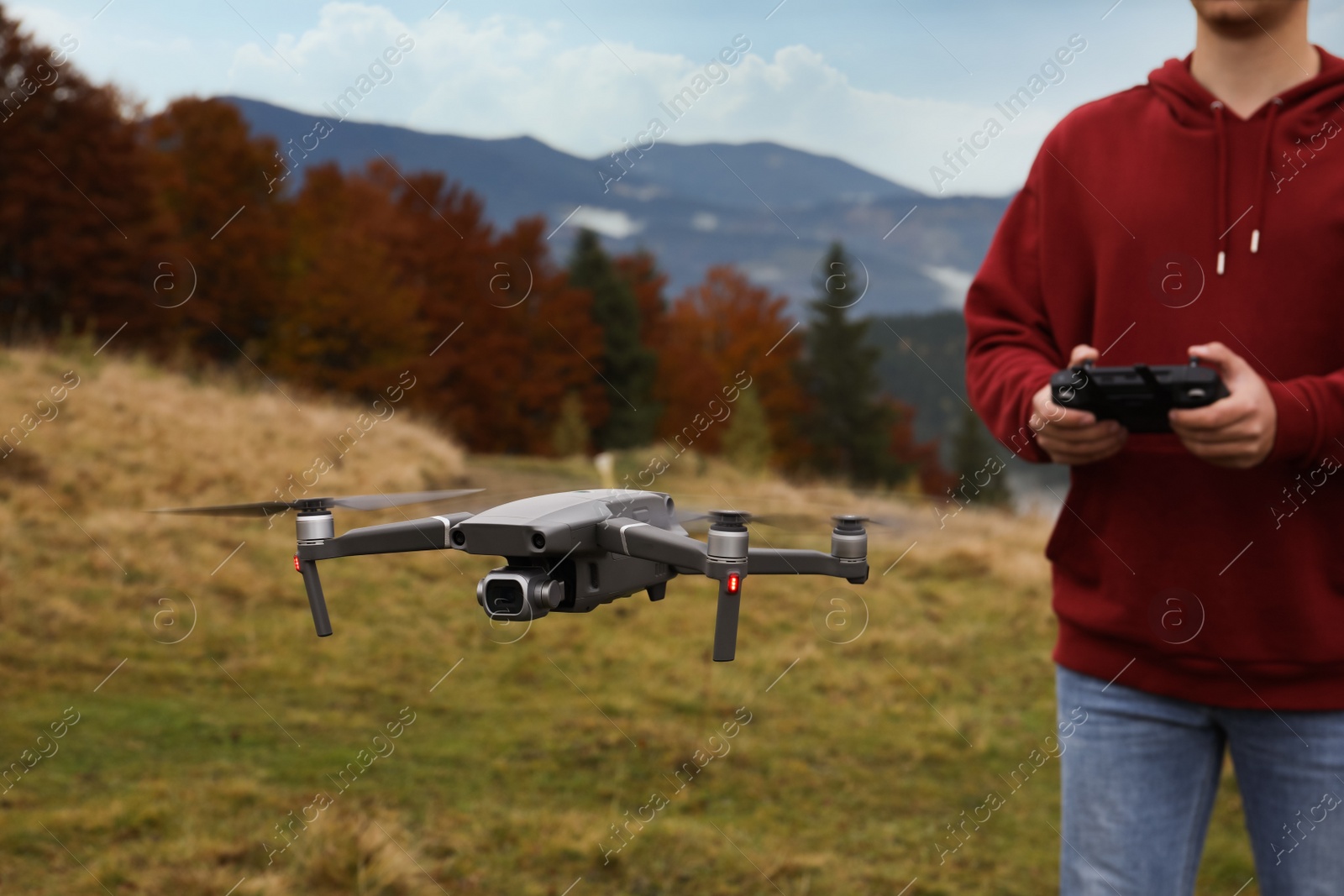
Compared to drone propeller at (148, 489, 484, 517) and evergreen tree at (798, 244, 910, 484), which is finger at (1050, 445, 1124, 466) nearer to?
drone propeller at (148, 489, 484, 517)

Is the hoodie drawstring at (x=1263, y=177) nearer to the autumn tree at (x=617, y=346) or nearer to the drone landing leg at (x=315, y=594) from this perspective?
the drone landing leg at (x=315, y=594)

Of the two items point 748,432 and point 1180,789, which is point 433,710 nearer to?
point 1180,789

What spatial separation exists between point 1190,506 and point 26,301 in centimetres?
2688

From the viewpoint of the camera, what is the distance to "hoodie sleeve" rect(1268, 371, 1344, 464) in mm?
1872

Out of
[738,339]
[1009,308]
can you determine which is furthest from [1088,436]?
[738,339]

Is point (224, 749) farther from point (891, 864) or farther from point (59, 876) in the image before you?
point (891, 864)

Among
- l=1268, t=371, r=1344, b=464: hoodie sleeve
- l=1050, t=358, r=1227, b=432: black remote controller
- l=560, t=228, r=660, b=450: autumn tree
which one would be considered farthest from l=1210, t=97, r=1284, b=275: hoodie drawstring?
l=560, t=228, r=660, b=450: autumn tree

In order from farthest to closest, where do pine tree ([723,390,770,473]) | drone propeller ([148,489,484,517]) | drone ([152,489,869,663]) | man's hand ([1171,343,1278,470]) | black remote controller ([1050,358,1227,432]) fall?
pine tree ([723,390,770,473])
man's hand ([1171,343,1278,470])
black remote controller ([1050,358,1227,432])
drone propeller ([148,489,484,517])
drone ([152,489,869,663])

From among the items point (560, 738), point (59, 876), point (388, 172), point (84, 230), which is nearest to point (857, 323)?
point (388, 172)

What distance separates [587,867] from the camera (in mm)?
7238

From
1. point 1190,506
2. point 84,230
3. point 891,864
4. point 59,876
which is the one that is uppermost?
point 84,230

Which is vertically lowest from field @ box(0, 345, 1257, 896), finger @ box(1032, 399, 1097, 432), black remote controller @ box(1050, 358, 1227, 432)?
field @ box(0, 345, 1257, 896)

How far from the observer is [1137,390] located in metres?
1.39

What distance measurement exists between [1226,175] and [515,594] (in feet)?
6.27
